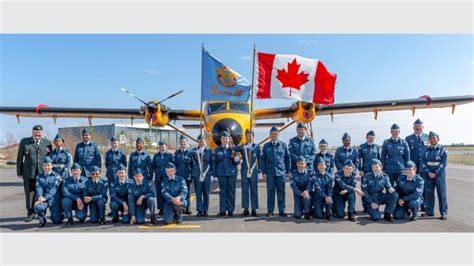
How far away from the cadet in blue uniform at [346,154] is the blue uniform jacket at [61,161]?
22.6ft

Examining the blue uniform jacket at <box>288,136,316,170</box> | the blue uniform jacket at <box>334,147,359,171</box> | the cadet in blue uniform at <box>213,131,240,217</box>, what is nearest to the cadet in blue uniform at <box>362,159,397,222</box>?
the blue uniform jacket at <box>334,147,359,171</box>

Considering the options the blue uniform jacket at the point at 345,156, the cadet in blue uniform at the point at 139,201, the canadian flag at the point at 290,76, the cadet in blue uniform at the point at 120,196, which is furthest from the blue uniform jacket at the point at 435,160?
the cadet in blue uniform at the point at 120,196

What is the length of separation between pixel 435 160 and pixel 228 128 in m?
6.39

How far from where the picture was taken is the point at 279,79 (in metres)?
8.20

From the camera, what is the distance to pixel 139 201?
6672mm

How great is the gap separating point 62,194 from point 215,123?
19.8 feet

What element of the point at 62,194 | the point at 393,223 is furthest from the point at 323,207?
the point at 62,194

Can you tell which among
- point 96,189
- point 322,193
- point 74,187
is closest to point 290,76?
point 322,193

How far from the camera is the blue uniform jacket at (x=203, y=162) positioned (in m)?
7.76

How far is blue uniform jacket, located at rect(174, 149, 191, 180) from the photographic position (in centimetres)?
810

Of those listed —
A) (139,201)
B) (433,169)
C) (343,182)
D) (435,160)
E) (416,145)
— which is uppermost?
(416,145)

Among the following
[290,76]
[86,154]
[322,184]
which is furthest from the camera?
[290,76]

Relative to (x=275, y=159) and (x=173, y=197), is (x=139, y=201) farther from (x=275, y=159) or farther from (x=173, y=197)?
(x=275, y=159)

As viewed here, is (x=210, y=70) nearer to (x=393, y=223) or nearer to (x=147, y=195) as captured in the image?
(x=147, y=195)
